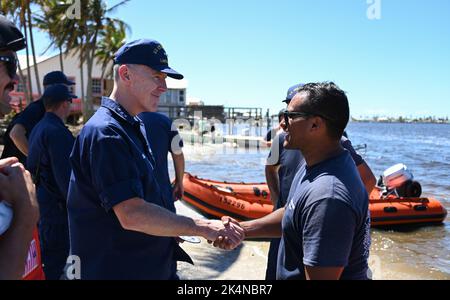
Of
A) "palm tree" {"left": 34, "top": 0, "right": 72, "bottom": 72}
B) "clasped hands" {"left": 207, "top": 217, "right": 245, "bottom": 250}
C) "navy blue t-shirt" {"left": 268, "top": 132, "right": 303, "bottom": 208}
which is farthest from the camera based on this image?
"palm tree" {"left": 34, "top": 0, "right": 72, "bottom": 72}

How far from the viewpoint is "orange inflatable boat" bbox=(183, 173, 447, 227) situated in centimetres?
851

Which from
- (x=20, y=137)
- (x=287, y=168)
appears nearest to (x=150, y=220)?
(x=287, y=168)

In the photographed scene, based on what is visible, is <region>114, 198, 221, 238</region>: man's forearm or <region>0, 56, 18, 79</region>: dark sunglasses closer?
<region>0, 56, 18, 79</region>: dark sunglasses

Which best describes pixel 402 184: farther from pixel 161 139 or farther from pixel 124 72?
pixel 124 72

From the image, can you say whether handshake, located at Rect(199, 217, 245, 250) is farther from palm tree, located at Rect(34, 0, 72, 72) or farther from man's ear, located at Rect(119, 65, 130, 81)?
palm tree, located at Rect(34, 0, 72, 72)

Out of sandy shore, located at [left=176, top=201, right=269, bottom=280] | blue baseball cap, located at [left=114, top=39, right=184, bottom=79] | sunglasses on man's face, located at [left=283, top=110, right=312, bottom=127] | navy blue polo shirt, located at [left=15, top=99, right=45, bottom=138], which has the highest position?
blue baseball cap, located at [left=114, top=39, right=184, bottom=79]

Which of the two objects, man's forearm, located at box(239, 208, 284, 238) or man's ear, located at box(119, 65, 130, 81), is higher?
man's ear, located at box(119, 65, 130, 81)

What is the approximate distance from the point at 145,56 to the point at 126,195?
735mm

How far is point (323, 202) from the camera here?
181 centimetres

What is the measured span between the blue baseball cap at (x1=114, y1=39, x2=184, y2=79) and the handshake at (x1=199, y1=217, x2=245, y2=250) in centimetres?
79

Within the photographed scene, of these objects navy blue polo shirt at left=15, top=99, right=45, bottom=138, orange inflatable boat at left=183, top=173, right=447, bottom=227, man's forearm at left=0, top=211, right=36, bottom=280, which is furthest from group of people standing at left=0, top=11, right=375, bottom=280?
orange inflatable boat at left=183, top=173, right=447, bottom=227

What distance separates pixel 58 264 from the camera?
137 inches
